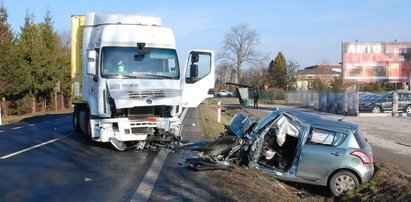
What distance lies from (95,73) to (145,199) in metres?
6.10

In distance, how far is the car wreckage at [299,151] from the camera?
9.94 metres

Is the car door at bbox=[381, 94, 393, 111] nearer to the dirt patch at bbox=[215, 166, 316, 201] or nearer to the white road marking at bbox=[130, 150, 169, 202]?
the white road marking at bbox=[130, 150, 169, 202]

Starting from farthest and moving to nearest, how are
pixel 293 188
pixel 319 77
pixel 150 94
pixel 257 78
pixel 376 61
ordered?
pixel 257 78, pixel 319 77, pixel 376 61, pixel 150 94, pixel 293 188

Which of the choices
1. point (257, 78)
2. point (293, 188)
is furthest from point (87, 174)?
point (257, 78)

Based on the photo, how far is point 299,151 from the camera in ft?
33.3

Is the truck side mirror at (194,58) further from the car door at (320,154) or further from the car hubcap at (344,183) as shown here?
the car hubcap at (344,183)

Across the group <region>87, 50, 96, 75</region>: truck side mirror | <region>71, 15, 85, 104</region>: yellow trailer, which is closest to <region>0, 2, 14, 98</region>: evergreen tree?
<region>71, 15, 85, 104</region>: yellow trailer

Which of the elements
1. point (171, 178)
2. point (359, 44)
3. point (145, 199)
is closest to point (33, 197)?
point (145, 199)

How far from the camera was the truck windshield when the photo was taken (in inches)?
500

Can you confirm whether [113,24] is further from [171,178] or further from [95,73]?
[171,178]

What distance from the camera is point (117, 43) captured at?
1302 centimetres

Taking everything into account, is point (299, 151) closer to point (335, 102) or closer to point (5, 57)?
point (5, 57)

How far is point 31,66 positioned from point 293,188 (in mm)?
30568

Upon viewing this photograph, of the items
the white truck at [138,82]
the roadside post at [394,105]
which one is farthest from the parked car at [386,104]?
the white truck at [138,82]
